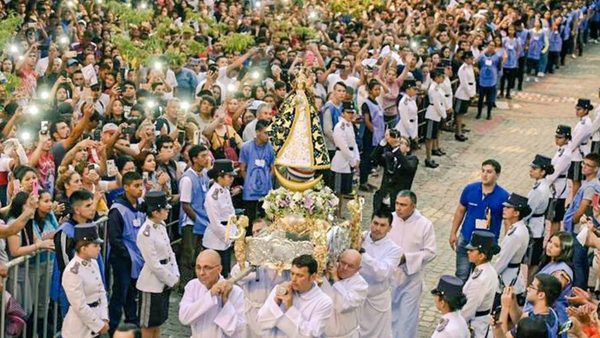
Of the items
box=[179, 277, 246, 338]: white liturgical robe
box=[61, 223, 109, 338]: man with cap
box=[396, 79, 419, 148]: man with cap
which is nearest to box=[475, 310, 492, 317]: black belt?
box=[179, 277, 246, 338]: white liturgical robe

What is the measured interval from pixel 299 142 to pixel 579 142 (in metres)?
6.88

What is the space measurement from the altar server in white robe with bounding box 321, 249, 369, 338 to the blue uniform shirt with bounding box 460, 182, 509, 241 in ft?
9.39

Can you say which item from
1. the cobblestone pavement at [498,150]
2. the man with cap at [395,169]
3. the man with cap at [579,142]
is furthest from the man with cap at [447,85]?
the man with cap at [395,169]

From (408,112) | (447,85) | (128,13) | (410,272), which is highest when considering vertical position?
(128,13)

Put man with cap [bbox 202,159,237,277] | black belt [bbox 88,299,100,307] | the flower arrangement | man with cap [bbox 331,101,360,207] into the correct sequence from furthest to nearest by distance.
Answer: man with cap [bbox 331,101,360,207], man with cap [bbox 202,159,237,277], the flower arrangement, black belt [bbox 88,299,100,307]

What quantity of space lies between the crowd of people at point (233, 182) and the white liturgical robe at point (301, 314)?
0.05 ft

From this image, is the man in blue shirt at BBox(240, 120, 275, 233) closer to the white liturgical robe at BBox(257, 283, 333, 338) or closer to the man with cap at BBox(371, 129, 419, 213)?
the man with cap at BBox(371, 129, 419, 213)

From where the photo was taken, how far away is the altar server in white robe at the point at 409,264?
1027cm

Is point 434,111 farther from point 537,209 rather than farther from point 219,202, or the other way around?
point 219,202

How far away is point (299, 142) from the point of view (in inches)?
355

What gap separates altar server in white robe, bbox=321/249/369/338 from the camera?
887 cm

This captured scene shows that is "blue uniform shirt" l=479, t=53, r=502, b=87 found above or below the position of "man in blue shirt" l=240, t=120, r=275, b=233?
above

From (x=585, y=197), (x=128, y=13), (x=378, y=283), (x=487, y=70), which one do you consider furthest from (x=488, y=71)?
(x=378, y=283)

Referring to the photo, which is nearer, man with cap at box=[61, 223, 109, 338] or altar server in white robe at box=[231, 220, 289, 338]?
man with cap at box=[61, 223, 109, 338]
